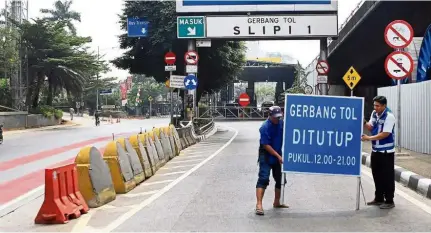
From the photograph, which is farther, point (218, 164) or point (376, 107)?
point (218, 164)

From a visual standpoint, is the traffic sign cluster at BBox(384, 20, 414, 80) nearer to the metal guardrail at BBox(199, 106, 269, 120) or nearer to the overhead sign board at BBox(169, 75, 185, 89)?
the overhead sign board at BBox(169, 75, 185, 89)

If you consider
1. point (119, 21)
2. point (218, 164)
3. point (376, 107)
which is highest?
point (119, 21)

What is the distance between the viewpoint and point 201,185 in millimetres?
10117

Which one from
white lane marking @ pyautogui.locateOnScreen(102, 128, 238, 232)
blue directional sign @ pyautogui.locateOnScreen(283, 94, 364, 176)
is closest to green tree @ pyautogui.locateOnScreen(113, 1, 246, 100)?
white lane marking @ pyautogui.locateOnScreen(102, 128, 238, 232)

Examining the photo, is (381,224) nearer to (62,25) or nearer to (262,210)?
(262,210)

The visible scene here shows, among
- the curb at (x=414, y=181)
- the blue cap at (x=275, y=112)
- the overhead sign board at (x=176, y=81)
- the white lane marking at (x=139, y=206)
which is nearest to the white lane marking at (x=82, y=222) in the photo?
the white lane marking at (x=139, y=206)

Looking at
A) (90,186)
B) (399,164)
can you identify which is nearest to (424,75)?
(399,164)

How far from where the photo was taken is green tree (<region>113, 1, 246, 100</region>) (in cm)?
2923

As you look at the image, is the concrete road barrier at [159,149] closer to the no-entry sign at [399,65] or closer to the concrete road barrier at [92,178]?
the concrete road barrier at [92,178]

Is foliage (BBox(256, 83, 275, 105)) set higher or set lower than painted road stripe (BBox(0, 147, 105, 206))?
higher

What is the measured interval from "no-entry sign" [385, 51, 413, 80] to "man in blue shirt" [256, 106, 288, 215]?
611cm

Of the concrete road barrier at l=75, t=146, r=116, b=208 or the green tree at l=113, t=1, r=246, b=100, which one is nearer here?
the concrete road barrier at l=75, t=146, r=116, b=208

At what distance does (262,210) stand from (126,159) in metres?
3.51

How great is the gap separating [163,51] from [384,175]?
23.1 meters
